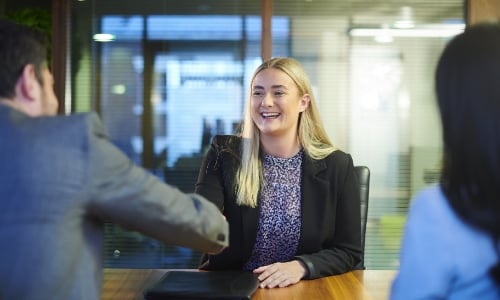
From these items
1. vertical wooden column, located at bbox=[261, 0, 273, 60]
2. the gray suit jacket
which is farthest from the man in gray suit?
vertical wooden column, located at bbox=[261, 0, 273, 60]

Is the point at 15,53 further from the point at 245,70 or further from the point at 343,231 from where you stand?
the point at 245,70

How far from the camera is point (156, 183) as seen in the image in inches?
50.0

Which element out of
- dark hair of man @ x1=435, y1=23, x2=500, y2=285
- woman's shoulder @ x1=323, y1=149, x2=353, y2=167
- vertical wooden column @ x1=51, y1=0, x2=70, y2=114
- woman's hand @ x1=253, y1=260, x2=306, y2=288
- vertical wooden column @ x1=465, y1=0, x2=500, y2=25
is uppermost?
vertical wooden column @ x1=465, y1=0, x2=500, y2=25

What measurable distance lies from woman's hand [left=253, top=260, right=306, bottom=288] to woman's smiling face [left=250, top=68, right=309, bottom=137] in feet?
2.11

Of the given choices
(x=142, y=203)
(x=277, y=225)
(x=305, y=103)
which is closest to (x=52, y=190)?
(x=142, y=203)

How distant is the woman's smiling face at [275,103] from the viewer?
8.25 ft

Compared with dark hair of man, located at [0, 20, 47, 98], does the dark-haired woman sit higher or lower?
lower

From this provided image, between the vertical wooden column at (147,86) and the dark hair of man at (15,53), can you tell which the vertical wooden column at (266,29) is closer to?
the vertical wooden column at (147,86)

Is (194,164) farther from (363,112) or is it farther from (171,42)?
(363,112)

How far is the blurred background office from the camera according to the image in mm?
4398

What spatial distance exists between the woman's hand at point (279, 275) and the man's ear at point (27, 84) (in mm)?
968

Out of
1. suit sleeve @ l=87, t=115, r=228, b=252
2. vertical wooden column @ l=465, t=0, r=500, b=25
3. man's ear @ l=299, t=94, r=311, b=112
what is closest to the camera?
suit sleeve @ l=87, t=115, r=228, b=252

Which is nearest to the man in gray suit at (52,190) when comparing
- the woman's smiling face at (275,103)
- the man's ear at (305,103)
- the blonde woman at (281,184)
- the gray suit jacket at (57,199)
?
the gray suit jacket at (57,199)

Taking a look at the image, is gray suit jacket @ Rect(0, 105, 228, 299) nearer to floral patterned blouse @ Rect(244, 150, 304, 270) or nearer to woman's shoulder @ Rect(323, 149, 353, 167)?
floral patterned blouse @ Rect(244, 150, 304, 270)
